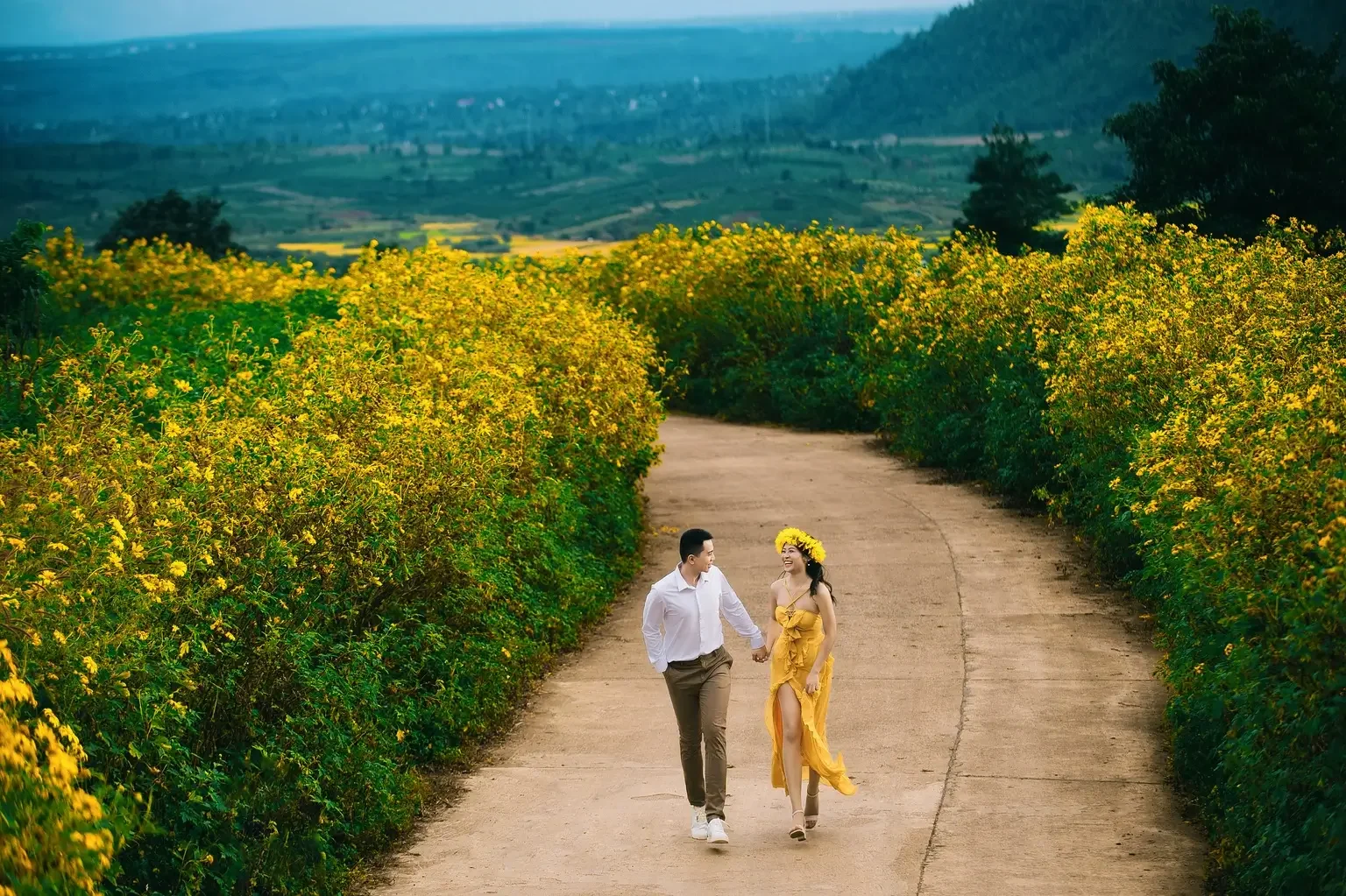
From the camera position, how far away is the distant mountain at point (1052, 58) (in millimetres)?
147875

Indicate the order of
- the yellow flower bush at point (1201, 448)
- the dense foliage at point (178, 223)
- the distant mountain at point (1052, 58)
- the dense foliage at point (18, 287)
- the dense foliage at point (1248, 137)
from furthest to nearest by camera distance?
the distant mountain at point (1052, 58) → the dense foliage at point (178, 223) → the dense foliage at point (1248, 137) → the dense foliage at point (18, 287) → the yellow flower bush at point (1201, 448)

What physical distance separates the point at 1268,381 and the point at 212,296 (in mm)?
19689

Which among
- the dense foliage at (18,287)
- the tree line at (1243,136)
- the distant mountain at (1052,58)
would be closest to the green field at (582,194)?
the distant mountain at (1052,58)

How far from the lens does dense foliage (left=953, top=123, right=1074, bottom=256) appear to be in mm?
46406

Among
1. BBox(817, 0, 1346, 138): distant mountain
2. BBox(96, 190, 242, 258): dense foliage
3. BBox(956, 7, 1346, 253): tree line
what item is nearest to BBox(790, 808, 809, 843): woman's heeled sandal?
BBox(956, 7, 1346, 253): tree line

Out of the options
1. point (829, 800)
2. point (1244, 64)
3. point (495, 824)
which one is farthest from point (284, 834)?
point (1244, 64)

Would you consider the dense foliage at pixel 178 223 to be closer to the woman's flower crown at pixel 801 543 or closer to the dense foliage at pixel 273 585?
the dense foliage at pixel 273 585

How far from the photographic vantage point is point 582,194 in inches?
7180

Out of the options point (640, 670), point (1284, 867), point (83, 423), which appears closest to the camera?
point (1284, 867)

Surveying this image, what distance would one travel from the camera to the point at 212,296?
26.9 meters

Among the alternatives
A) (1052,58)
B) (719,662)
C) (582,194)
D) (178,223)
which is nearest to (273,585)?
(719,662)

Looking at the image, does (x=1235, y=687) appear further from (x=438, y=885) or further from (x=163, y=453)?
(x=163, y=453)

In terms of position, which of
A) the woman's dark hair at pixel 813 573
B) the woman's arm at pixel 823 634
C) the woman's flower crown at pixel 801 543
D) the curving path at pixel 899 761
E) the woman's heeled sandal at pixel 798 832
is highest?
the woman's flower crown at pixel 801 543

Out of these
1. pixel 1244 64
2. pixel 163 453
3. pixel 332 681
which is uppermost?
pixel 1244 64
